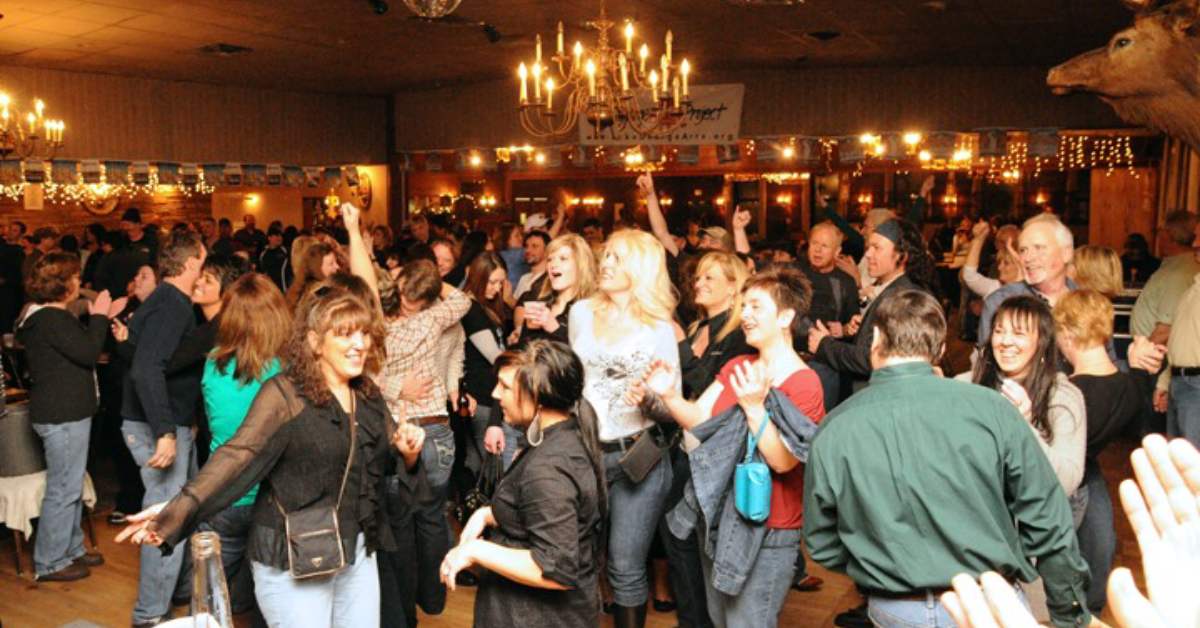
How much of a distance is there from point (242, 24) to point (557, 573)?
7146 millimetres

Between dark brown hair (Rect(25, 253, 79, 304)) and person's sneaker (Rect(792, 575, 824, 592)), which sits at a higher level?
dark brown hair (Rect(25, 253, 79, 304))

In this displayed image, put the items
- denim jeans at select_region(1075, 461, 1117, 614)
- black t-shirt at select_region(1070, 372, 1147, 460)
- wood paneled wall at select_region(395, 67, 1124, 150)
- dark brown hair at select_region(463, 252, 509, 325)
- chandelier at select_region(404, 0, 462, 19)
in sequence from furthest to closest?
wood paneled wall at select_region(395, 67, 1124, 150), dark brown hair at select_region(463, 252, 509, 325), chandelier at select_region(404, 0, 462, 19), denim jeans at select_region(1075, 461, 1117, 614), black t-shirt at select_region(1070, 372, 1147, 460)

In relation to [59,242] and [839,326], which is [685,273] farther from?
[59,242]

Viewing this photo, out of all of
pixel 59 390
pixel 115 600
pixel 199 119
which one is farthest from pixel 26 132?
pixel 115 600

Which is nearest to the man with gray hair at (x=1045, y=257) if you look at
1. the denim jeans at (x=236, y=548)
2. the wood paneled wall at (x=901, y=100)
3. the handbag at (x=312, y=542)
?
the handbag at (x=312, y=542)

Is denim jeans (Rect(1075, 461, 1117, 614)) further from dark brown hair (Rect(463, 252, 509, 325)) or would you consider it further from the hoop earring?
dark brown hair (Rect(463, 252, 509, 325))

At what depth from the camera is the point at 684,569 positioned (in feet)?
12.6

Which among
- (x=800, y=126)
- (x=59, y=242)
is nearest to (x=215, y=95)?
(x=59, y=242)

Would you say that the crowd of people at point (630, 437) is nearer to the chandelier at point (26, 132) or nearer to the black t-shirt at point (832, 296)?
the black t-shirt at point (832, 296)

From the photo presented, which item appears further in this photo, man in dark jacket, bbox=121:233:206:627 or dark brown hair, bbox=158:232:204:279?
dark brown hair, bbox=158:232:204:279

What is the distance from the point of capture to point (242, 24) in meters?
8.21

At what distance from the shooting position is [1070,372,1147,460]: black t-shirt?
3355 millimetres

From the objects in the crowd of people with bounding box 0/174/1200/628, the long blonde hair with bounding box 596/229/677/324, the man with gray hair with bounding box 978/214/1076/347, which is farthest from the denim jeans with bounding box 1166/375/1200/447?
the long blonde hair with bounding box 596/229/677/324

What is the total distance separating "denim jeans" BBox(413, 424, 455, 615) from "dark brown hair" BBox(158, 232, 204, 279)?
4.46ft
